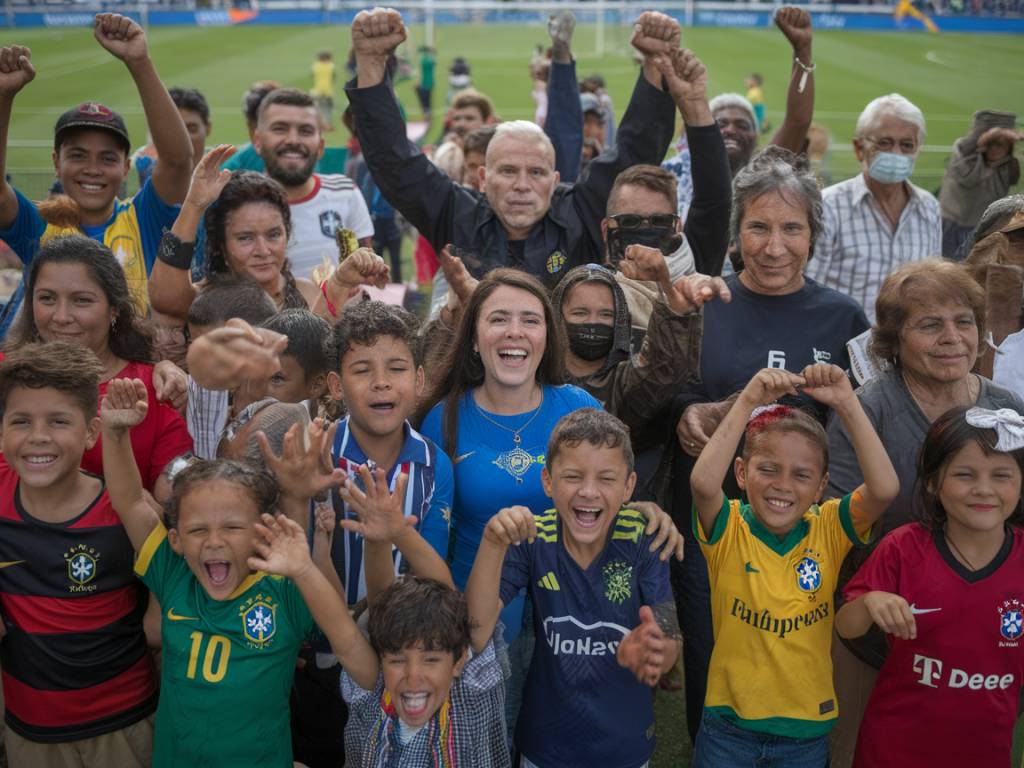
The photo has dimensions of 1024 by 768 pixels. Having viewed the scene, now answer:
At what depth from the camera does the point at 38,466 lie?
308 centimetres

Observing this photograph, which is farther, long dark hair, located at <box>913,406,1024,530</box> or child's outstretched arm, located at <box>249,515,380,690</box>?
long dark hair, located at <box>913,406,1024,530</box>

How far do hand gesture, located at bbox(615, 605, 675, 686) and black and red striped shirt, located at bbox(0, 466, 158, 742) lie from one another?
5.25 feet

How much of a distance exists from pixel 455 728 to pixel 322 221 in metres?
3.41

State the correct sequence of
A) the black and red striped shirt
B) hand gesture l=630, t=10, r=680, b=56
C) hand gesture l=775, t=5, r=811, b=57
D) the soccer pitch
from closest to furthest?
1. the black and red striped shirt
2. hand gesture l=630, t=10, r=680, b=56
3. hand gesture l=775, t=5, r=811, b=57
4. the soccer pitch

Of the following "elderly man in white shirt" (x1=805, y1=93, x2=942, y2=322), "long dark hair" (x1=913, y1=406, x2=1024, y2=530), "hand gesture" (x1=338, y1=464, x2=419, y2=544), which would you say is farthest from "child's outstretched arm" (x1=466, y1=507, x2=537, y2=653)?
"elderly man in white shirt" (x1=805, y1=93, x2=942, y2=322)

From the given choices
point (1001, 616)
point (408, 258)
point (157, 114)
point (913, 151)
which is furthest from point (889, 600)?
point (408, 258)

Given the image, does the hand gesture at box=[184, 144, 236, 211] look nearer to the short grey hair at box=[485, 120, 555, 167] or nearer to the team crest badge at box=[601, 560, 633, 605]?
the short grey hair at box=[485, 120, 555, 167]

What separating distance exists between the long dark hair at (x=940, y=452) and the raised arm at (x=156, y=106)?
3235 mm

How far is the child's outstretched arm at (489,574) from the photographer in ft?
9.25

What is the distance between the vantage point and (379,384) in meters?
3.24

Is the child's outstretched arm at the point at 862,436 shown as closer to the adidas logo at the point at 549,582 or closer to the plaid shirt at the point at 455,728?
the adidas logo at the point at 549,582

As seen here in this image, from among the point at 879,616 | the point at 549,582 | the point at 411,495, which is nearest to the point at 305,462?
the point at 411,495

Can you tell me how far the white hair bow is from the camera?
2949 mm

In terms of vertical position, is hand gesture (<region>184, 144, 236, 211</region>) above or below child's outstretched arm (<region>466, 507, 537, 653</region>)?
above
